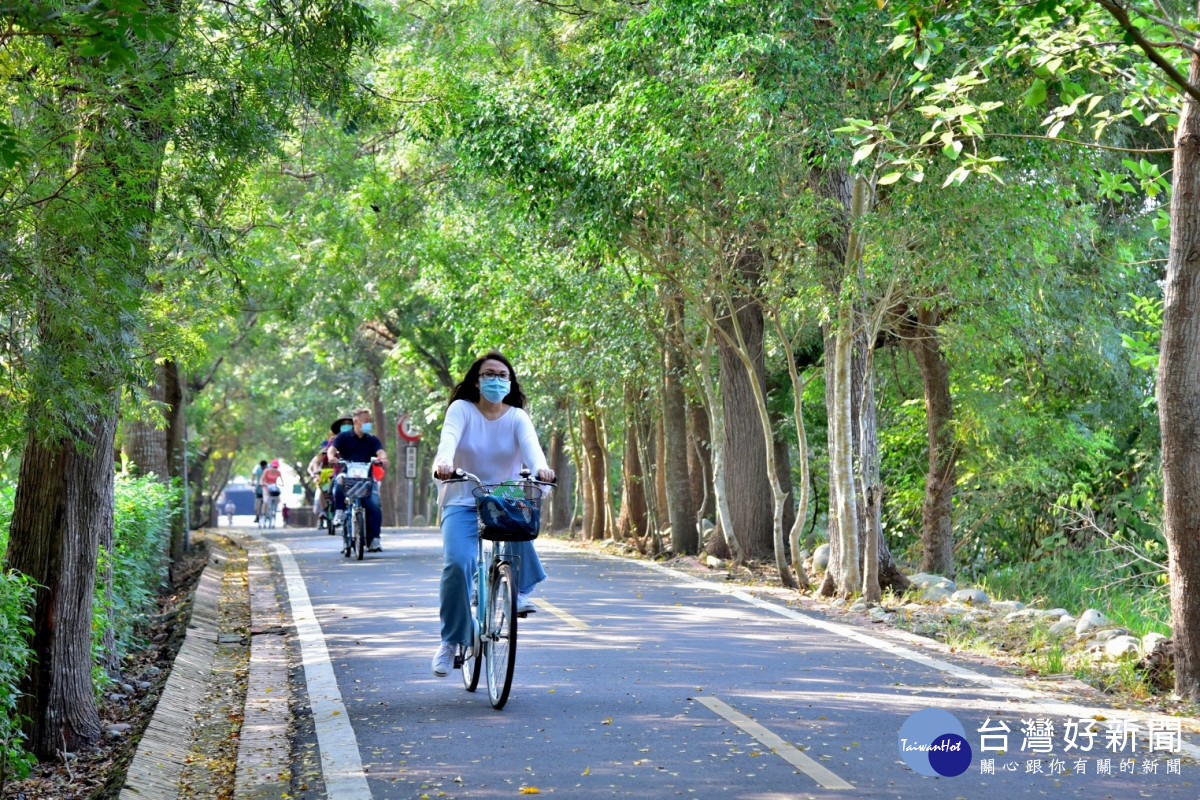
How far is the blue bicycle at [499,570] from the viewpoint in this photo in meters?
8.35

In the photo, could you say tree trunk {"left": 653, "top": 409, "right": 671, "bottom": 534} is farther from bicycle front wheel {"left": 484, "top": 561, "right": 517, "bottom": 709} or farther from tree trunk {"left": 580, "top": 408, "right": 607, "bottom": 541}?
bicycle front wheel {"left": 484, "top": 561, "right": 517, "bottom": 709}

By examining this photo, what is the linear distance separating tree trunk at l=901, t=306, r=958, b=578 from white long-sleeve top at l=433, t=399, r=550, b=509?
1119 centimetres

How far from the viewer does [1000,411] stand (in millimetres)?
19656

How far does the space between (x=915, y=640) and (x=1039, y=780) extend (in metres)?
5.23

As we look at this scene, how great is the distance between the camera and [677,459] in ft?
76.9

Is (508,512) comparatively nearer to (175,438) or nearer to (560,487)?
(175,438)

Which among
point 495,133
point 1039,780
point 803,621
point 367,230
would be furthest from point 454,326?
point 1039,780

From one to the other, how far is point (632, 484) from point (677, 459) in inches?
174

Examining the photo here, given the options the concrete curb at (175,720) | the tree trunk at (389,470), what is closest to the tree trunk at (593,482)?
the tree trunk at (389,470)

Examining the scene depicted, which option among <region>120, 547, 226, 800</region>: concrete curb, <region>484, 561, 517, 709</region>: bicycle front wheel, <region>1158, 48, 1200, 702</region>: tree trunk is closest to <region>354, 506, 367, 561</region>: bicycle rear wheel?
<region>120, 547, 226, 800</region>: concrete curb

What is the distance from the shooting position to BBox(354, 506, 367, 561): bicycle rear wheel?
66.4 ft

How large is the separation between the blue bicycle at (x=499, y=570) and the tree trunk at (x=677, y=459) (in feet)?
46.2

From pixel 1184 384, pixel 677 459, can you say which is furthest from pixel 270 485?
pixel 1184 384

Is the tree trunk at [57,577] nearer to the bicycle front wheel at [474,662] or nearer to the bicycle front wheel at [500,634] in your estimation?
the bicycle front wheel at [474,662]
